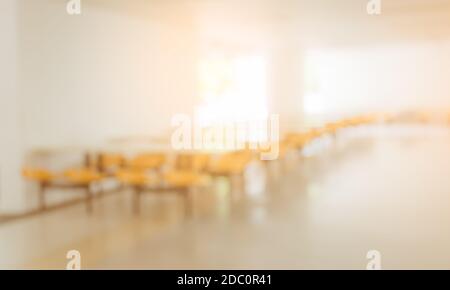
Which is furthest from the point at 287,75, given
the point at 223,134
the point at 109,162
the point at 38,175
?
the point at 38,175

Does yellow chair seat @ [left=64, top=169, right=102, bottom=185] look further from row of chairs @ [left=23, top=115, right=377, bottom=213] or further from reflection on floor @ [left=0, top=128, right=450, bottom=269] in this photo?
reflection on floor @ [left=0, top=128, right=450, bottom=269]

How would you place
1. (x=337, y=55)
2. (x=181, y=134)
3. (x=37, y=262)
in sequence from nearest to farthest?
(x=37, y=262), (x=181, y=134), (x=337, y=55)

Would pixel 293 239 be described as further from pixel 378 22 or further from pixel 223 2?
pixel 378 22

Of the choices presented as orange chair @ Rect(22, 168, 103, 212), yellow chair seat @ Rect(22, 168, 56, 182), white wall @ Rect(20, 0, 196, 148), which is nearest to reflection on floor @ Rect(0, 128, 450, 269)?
orange chair @ Rect(22, 168, 103, 212)

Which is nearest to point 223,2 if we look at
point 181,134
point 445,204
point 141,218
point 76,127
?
point 181,134

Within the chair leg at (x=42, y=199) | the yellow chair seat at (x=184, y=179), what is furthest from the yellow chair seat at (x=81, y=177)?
the yellow chair seat at (x=184, y=179)

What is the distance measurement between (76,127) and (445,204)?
3.59m

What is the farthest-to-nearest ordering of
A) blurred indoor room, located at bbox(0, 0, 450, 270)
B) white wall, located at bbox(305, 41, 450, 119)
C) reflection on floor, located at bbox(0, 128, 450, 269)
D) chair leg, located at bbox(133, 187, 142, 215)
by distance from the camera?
white wall, located at bbox(305, 41, 450, 119) < chair leg, located at bbox(133, 187, 142, 215) < blurred indoor room, located at bbox(0, 0, 450, 270) < reflection on floor, located at bbox(0, 128, 450, 269)

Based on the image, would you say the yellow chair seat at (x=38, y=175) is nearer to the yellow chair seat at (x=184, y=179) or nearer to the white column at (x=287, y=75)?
the yellow chair seat at (x=184, y=179)

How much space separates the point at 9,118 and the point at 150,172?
1.40m

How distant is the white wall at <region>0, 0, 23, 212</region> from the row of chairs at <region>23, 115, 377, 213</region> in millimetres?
144

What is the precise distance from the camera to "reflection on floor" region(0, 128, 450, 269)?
276cm

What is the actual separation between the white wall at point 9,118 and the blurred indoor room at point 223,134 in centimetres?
1

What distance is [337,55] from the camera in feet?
17.4
